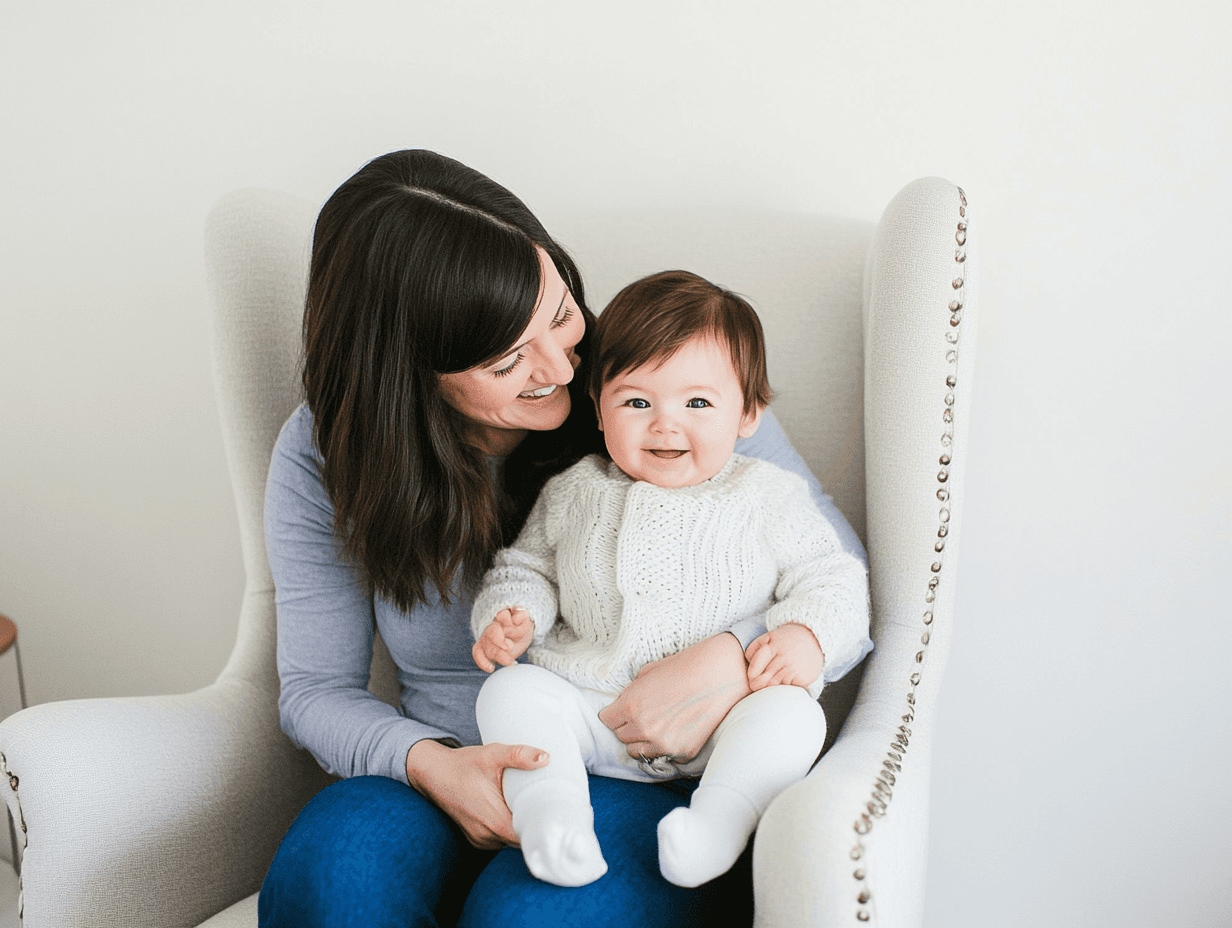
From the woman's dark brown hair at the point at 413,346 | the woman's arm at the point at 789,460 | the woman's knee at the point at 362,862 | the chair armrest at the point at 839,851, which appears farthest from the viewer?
the woman's arm at the point at 789,460

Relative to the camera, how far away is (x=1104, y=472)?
1156 millimetres

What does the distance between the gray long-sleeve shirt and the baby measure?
0.32ft

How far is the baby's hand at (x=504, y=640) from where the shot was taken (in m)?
0.88

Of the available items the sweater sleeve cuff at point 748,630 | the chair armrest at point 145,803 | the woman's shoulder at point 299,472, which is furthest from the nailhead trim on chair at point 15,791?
the sweater sleeve cuff at point 748,630

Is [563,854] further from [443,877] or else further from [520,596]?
[520,596]

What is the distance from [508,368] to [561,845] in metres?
0.44

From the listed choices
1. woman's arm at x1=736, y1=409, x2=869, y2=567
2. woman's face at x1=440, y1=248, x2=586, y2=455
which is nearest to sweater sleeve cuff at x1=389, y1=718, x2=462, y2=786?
woman's face at x1=440, y1=248, x2=586, y2=455

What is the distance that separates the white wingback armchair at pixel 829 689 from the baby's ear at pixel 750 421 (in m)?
0.14

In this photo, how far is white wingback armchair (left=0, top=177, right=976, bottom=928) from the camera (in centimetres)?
74

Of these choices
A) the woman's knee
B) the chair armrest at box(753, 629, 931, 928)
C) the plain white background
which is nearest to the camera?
the chair armrest at box(753, 629, 931, 928)

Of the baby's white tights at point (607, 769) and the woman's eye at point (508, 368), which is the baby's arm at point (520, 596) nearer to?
the baby's white tights at point (607, 769)

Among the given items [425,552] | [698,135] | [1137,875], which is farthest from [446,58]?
[1137,875]

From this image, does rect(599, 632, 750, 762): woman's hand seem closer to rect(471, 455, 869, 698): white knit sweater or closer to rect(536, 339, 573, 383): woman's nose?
rect(471, 455, 869, 698): white knit sweater

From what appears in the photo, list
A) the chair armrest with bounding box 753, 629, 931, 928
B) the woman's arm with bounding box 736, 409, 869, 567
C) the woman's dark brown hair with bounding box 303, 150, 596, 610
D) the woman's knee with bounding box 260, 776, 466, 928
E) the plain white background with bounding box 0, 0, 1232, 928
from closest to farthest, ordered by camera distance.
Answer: the chair armrest with bounding box 753, 629, 931, 928
the woman's knee with bounding box 260, 776, 466, 928
the woman's dark brown hair with bounding box 303, 150, 596, 610
the woman's arm with bounding box 736, 409, 869, 567
the plain white background with bounding box 0, 0, 1232, 928
